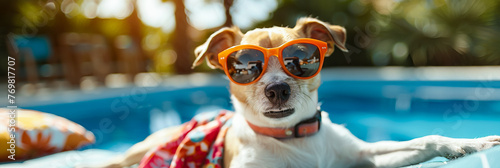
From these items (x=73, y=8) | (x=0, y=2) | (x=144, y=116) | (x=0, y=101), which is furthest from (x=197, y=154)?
(x=0, y=2)

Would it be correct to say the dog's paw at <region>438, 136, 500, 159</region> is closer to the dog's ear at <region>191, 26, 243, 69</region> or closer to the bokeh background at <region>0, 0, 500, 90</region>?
the dog's ear at <region>191, 26, 243, 69</region>

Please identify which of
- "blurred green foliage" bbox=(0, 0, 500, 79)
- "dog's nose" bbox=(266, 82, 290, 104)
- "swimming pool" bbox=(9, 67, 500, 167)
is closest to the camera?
"dog's nose" bbox=(266, 82, 290, 104)

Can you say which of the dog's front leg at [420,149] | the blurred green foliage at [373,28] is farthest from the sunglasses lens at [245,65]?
the blurred green foliage at [373,28]

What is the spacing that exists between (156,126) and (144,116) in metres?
1.17

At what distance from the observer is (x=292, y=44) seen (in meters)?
1.82

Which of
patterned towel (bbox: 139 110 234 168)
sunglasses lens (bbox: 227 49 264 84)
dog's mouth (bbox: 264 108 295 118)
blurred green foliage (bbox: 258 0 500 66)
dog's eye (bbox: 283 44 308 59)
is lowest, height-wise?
patterned towel (bbox: 139 110 234 168)

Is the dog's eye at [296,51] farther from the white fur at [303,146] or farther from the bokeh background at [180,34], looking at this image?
the bokeh background at [180,34]

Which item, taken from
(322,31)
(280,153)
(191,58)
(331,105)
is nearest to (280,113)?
(280,153)

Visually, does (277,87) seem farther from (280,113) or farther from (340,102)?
(340,102)

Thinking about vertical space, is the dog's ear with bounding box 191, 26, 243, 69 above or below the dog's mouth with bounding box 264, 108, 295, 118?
above

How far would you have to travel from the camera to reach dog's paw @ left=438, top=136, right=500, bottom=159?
62.9 inches

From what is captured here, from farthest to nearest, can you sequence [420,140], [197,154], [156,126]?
[156,126] → [197,154] → [420,140]

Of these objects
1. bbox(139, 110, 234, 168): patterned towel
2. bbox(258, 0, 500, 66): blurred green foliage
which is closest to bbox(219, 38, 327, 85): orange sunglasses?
bbox(139, 110, 234, 168): patterned towel

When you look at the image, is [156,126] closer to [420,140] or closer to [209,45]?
[209,45]
